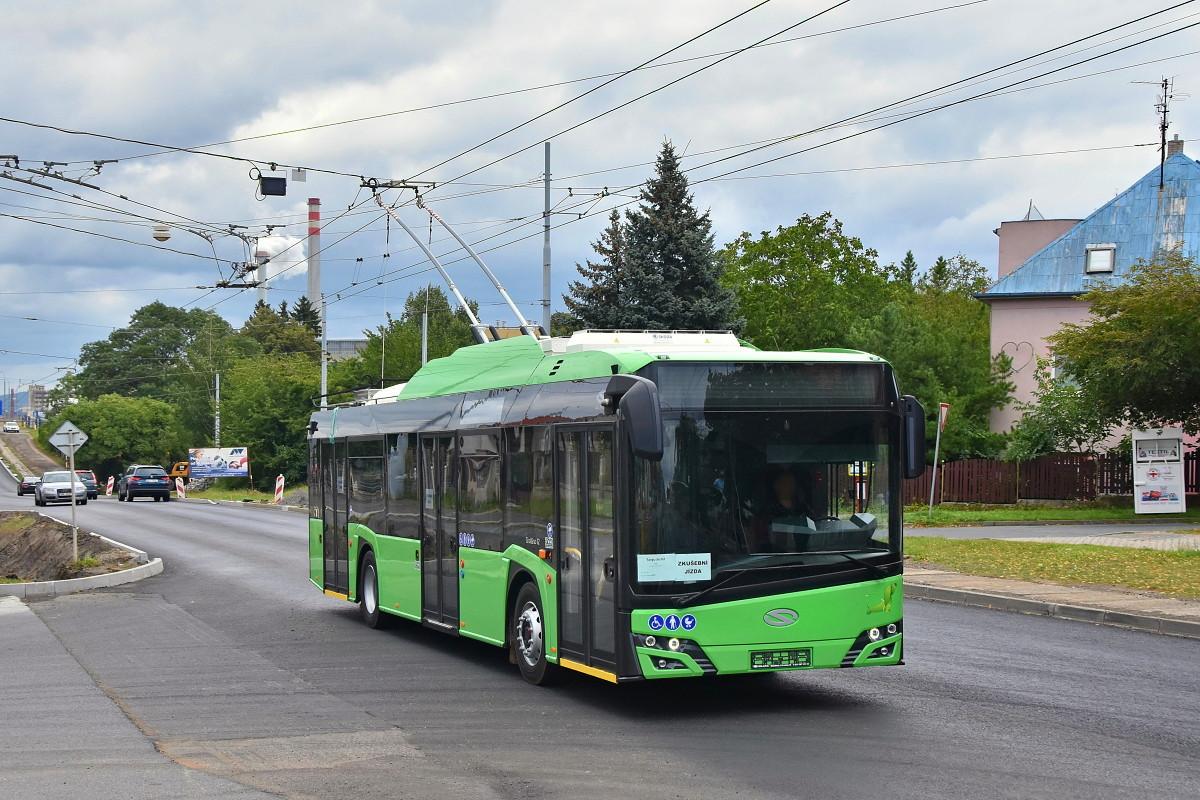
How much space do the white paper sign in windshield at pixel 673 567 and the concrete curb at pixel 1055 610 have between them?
7241mm

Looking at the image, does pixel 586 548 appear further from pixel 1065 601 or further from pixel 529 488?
pixel 1065 601

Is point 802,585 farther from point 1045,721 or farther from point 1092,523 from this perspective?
point 1092,523

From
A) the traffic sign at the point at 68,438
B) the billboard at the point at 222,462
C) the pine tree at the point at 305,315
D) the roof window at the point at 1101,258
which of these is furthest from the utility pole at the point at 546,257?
the pine tree at the point at 305,315

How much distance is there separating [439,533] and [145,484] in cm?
5619

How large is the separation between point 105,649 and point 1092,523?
2647cm

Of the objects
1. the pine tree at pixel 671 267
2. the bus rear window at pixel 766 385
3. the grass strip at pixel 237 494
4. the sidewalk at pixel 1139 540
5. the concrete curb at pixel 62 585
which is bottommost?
the grass strip at pixel 237 494

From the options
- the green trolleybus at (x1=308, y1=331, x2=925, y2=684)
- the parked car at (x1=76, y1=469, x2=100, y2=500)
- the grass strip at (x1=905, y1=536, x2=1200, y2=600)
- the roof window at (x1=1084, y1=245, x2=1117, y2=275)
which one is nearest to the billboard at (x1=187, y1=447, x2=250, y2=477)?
the parked car at (x1=76, y1=469, x2=100, y2=500)

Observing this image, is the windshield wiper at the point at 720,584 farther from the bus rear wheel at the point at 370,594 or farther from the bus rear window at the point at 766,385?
the bus rear wheel at the point at 370,594

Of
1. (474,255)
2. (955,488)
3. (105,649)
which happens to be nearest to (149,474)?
(955,488)

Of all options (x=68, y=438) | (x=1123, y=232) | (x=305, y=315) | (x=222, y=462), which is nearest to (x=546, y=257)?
(x=68, y=438)

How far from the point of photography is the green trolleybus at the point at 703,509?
9562 millimetres

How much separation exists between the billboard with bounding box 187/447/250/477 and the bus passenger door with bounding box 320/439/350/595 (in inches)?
2285

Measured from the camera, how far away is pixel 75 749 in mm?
9414

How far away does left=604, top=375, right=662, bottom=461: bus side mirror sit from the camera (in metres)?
8.98
